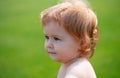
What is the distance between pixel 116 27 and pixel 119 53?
56cm

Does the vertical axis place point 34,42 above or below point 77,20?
below

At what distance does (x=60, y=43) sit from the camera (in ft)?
7.89

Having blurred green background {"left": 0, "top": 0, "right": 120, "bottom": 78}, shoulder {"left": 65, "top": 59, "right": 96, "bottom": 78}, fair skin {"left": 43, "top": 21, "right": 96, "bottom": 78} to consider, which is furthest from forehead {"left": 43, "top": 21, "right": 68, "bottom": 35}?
blurred green background {"left": 0, "top": 0, "right": 120, "bottom": 78}

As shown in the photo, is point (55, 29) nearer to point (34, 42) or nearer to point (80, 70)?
point (80, 70)

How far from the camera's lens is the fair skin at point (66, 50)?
2.38 metres

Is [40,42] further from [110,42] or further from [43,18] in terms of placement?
[43,18]

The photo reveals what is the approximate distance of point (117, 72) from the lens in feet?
13.2

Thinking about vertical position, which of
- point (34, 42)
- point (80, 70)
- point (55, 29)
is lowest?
point (34, 42)

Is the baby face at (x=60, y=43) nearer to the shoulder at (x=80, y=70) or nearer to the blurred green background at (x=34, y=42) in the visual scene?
the shoulder at (x=80, y=70)

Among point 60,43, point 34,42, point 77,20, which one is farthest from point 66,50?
point 34,42

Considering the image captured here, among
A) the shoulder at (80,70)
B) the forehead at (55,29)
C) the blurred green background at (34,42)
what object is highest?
the forehead at (55,29)

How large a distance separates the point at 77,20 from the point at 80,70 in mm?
286

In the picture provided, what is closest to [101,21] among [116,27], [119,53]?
[116,27]

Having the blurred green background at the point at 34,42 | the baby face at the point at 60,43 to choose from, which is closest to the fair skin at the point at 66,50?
the baby face at the point at 60,43
